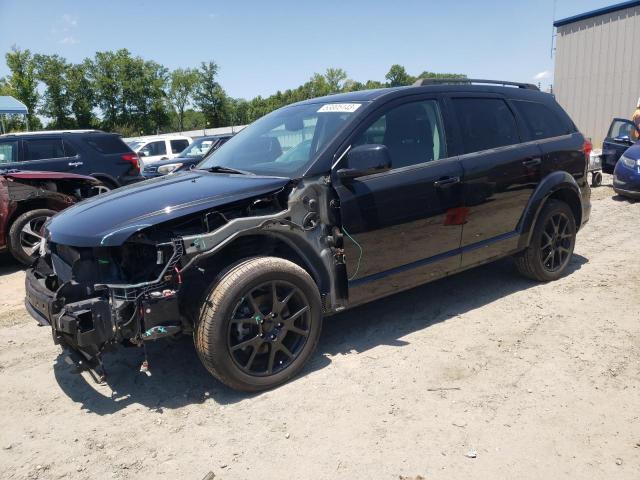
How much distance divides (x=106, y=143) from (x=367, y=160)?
825 centimetres

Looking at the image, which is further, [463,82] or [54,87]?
[54,87]

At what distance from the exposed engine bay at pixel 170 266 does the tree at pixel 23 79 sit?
2085 inches

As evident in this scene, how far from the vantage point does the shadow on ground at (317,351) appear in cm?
332

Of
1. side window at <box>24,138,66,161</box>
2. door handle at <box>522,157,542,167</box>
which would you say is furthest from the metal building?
side window at <box>24,138,66,161</box>

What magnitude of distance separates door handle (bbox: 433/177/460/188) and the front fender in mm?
1056

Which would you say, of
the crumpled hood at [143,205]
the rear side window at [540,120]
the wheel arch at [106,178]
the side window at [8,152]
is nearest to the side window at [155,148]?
the wheel arch at [106,178]

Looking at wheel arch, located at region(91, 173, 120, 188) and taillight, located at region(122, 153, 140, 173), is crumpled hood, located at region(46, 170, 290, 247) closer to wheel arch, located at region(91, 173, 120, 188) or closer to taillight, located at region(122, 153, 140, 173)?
wheel arch, located at region(91, 173, 120, 188)

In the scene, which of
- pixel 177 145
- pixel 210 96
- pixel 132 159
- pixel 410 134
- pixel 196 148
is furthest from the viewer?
pixel 210 96

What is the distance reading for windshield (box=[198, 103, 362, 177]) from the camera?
3658mm

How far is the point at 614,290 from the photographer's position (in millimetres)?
4844

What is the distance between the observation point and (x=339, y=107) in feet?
12.9

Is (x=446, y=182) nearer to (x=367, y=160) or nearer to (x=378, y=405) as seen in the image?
(x=367, y=160)

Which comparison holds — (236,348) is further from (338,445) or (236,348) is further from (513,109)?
(513,109)

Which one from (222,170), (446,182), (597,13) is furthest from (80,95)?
(446,182)
